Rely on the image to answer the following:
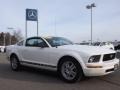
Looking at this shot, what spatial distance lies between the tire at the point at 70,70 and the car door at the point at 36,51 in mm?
776

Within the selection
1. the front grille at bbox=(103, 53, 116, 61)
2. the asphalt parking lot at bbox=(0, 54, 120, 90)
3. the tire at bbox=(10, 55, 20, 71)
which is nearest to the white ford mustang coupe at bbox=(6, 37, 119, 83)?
the front grille at bbox=(103, 53, 116, 61)

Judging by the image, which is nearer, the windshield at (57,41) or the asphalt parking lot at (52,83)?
the asphalt parking lot at (52,83)

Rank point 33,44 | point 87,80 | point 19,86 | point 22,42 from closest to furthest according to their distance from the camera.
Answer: point 19,86 < point 87,80 < point 33,44 < point 22,42

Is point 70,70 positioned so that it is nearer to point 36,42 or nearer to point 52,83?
point 52,83

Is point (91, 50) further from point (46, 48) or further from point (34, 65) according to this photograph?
point (34, 65)

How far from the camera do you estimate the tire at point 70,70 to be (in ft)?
26.0

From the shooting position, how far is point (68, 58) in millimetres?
8258

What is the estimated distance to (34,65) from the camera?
380 inches

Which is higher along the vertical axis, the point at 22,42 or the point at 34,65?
the point at 22,42

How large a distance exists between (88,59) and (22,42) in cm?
396

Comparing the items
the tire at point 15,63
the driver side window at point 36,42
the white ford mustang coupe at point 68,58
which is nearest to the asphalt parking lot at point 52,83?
the white ford mustang coupe at point 68,58

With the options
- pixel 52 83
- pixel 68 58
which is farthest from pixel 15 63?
pixel 68 58

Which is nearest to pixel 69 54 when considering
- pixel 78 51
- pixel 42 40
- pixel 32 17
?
pixel 78 51

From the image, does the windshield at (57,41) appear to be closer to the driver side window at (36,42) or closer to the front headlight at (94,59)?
the driver side window at (36,42)
